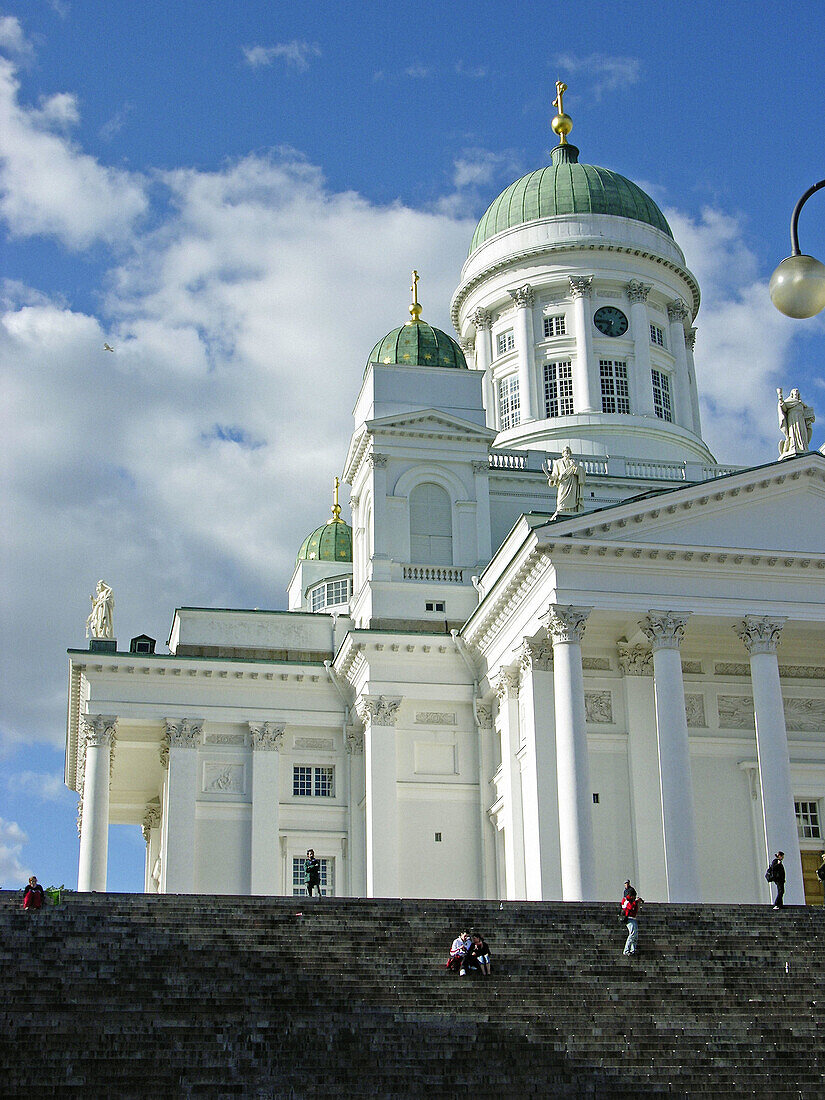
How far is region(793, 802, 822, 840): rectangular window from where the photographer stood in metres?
37.2

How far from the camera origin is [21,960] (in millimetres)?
21672

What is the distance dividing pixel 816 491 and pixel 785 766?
7.02 m

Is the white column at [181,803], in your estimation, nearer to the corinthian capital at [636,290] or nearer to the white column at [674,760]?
the white column at [674,760]

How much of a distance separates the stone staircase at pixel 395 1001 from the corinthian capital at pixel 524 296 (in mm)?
31310

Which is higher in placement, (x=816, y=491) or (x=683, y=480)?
(x=683, y=480)

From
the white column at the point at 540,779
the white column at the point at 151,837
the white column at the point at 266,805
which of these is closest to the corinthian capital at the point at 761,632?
the white column at the point at 540,779

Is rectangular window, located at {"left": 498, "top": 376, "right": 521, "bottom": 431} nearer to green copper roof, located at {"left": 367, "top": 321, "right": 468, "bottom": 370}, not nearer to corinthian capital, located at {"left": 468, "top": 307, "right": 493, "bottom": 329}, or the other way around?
corinthian capital, located at {"left": 468, "top": 307, "right": 493, "bottom": 329}

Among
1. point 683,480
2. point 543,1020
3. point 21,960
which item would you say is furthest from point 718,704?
point 21,960

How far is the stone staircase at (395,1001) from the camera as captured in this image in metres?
18.7

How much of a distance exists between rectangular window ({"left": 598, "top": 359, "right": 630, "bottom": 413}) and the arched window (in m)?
10.1

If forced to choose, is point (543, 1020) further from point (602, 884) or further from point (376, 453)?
point (376, 453)

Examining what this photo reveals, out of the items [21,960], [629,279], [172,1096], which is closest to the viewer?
[172,1096]

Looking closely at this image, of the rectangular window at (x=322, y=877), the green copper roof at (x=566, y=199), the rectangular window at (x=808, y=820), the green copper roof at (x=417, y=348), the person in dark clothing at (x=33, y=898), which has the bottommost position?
the person in dark clothing at (x=33, y=898)

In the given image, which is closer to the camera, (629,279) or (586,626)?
(586,626)
